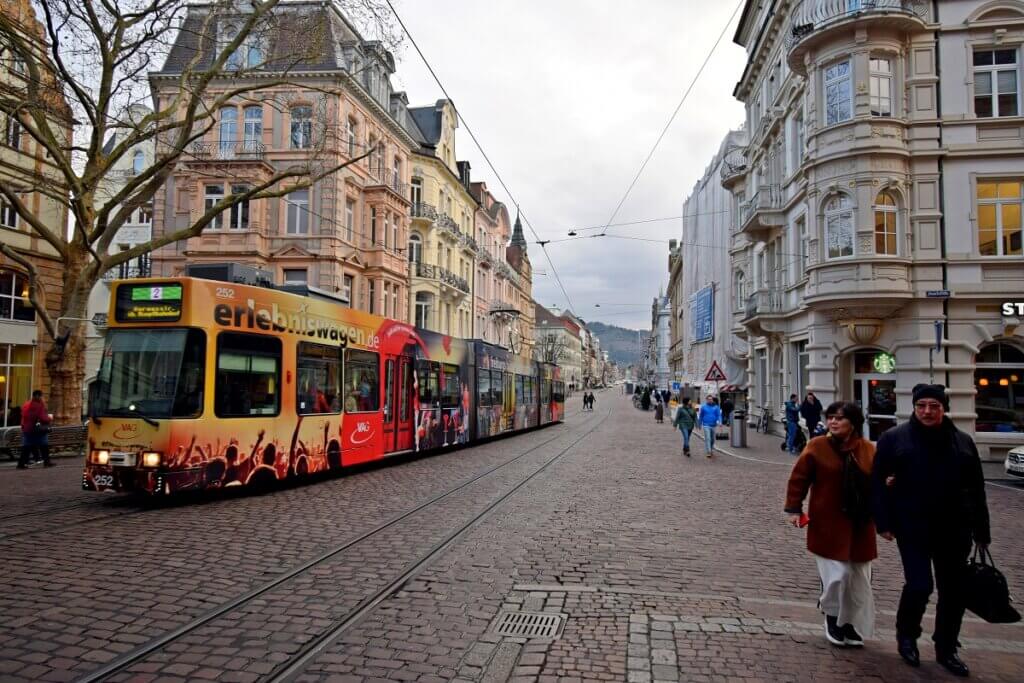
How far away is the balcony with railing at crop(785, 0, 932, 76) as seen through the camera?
747 inches

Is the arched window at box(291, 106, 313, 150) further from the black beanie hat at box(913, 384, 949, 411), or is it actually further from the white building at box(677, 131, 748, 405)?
the black beanie hat at box(913, 384, 949, 411)

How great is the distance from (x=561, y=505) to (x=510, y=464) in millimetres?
5795

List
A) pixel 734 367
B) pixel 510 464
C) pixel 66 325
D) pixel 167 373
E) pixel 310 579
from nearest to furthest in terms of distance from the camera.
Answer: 1. pixel 310 579
2. pixel 167 373
3. pixel 510 464
4. pixel 66 325
5. pixel 734 367

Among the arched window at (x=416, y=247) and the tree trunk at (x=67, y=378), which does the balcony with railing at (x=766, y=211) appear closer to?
the arched window at (x=416, y=247)

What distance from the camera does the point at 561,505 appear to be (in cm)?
1080

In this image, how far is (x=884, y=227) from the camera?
63.3ft

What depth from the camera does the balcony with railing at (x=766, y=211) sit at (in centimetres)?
2495

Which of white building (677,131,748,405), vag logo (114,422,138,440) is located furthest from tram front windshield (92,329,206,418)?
white building (677,131,748,405)

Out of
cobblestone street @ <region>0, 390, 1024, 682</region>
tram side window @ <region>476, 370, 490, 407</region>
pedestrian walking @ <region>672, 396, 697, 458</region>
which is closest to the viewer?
cobblestone street @ <region>0, 390, 1024, 682</region>

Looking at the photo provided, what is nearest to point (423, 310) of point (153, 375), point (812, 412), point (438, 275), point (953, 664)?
point (438, 275)

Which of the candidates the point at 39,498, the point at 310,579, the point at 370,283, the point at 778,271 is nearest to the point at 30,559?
the point at 310,579

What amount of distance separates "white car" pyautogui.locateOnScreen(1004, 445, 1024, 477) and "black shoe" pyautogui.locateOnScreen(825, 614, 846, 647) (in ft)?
38.6

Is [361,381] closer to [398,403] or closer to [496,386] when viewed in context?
[398,403]

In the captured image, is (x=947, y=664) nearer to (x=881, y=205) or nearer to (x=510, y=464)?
(x=510, y=464)
